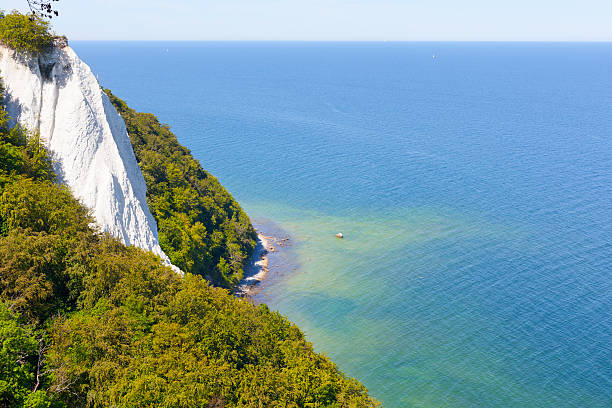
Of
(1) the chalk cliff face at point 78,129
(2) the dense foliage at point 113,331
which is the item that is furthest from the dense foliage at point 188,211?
(2) the dense foliage at point 113,331

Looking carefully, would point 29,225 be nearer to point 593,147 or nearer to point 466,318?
point 466,318

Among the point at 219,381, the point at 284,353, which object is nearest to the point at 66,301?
the point at 219,381

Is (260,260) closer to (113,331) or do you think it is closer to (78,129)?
(78,129)

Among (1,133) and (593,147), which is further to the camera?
(593,147)
